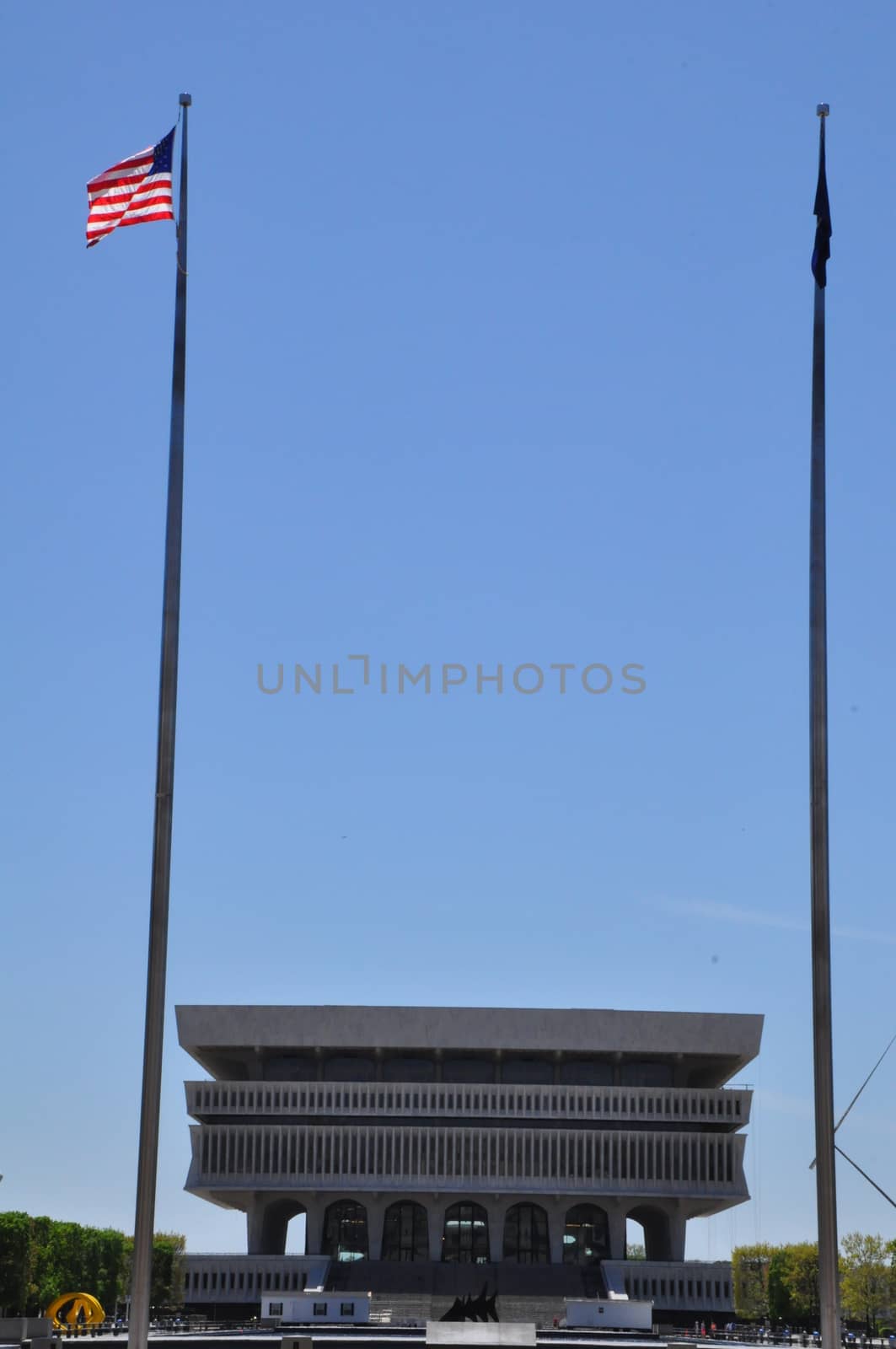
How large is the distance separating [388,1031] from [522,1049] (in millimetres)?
7478

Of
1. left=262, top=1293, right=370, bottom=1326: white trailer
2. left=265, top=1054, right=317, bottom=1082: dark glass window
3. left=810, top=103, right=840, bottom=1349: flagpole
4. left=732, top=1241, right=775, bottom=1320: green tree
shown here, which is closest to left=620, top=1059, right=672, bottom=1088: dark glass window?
left=265, top=1054, right=317, bottom=1082: dark glass window

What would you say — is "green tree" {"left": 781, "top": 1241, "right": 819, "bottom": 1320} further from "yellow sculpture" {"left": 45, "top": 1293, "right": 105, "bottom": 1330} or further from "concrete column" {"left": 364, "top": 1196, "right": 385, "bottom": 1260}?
"yellow sculpture" {"left": 45, "top": 1293, "right": 105, "bottom": 1330}

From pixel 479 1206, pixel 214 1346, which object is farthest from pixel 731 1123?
pixel 214 1346

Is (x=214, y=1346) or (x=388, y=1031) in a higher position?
(x=388, y=1031)

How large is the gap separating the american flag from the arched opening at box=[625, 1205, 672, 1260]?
81250 millimetres

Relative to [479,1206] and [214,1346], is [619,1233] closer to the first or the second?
[479,1206]

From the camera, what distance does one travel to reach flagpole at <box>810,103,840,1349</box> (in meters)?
26.0

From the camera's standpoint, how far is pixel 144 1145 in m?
26.8

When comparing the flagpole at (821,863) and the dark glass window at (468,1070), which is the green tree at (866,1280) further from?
the flagpole at (821,863)

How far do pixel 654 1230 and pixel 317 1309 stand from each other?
3769cm

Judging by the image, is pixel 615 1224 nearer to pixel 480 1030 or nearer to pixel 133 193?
pixel 480 1030

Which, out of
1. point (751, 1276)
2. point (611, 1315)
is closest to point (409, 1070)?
point (611, 1315)

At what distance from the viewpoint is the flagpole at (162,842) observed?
87.8 ft

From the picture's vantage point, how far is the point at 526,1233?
100m
